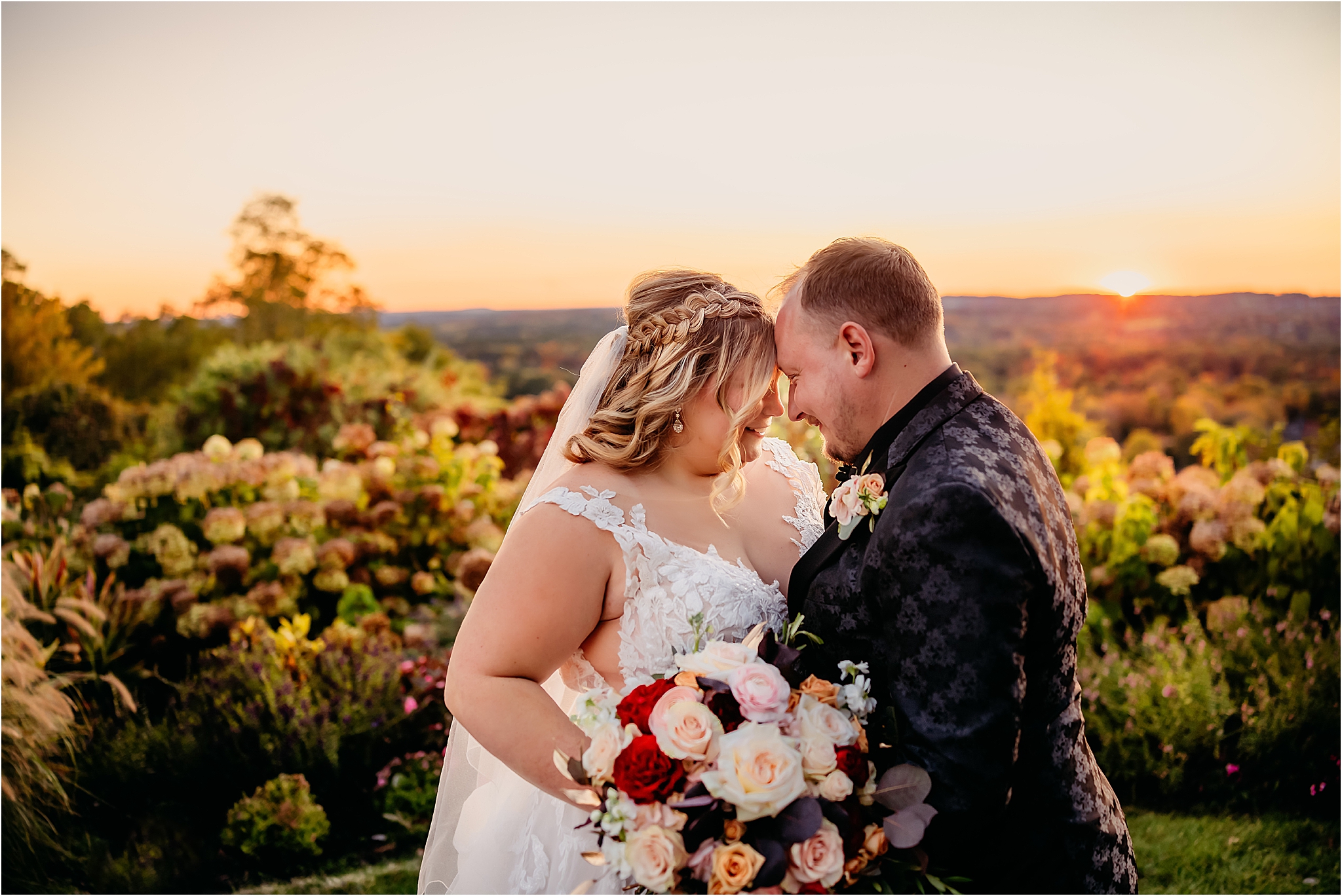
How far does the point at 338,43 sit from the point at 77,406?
3.52 metres

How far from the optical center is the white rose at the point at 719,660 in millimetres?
1896

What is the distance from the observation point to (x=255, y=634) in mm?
5164

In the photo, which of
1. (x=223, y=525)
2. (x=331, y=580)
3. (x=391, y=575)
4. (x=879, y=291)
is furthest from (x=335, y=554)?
(x=879, y=291)

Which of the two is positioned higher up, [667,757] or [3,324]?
[3,324]

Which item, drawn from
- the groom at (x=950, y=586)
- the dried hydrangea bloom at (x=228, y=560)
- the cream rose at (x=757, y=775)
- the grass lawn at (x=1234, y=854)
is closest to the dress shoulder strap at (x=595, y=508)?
the groom at (x=950, y=586)

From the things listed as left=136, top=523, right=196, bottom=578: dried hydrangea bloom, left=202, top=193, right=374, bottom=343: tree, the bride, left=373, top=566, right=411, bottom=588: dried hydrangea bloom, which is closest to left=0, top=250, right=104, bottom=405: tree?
left=202, top=193, right=374, bottom=343: tree

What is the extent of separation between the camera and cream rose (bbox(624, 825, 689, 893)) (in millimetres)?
1701

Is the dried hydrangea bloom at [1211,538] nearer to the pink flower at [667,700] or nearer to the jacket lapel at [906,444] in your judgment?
the jacket lapel at [906,444]

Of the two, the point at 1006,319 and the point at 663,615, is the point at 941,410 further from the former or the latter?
the point at 1006,319

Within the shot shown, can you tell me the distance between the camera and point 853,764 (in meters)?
1.82

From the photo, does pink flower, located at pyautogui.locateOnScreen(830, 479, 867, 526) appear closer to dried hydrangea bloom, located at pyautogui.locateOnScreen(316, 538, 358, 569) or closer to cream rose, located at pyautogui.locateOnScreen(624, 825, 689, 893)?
cream rose, located at pyautogui.locateOnScreen(624, 825, 689, 893)

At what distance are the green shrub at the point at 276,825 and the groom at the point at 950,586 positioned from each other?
10.8ft

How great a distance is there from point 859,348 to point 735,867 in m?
1.37

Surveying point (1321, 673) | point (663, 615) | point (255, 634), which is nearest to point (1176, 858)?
point (1321, 673)
